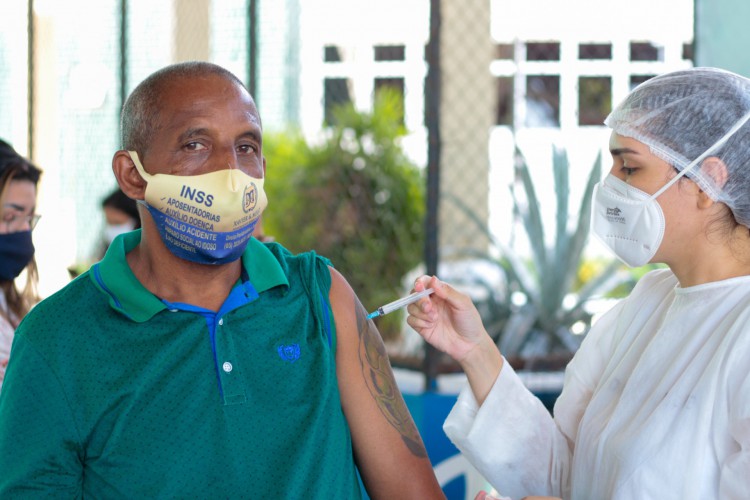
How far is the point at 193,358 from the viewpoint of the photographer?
175cm

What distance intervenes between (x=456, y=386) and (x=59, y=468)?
8.34 ft

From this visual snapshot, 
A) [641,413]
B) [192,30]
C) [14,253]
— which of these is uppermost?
[192,30]

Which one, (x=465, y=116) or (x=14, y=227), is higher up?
(x=465, y=116)

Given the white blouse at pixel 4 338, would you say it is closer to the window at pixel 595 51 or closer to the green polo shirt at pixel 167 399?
the green polo shirt at pixel 167 399

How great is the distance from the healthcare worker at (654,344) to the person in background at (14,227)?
1.31m

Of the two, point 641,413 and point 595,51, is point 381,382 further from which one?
point 595,51

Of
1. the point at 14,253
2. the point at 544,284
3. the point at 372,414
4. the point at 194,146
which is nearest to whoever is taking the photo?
the point at 194,146

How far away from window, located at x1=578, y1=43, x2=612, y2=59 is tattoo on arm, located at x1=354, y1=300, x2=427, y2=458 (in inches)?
285

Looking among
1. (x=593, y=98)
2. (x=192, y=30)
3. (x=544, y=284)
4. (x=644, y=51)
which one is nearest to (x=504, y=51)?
(x=593, y=98)

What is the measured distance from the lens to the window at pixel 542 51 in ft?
29.0

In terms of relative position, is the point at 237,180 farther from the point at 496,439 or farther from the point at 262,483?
the point at 496,439

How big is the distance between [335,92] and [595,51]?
2.35m

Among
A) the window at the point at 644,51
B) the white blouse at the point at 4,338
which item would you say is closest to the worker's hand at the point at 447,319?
the white blouse at the point at 4,338

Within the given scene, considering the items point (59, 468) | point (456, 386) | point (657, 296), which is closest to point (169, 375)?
point (59, 468)
